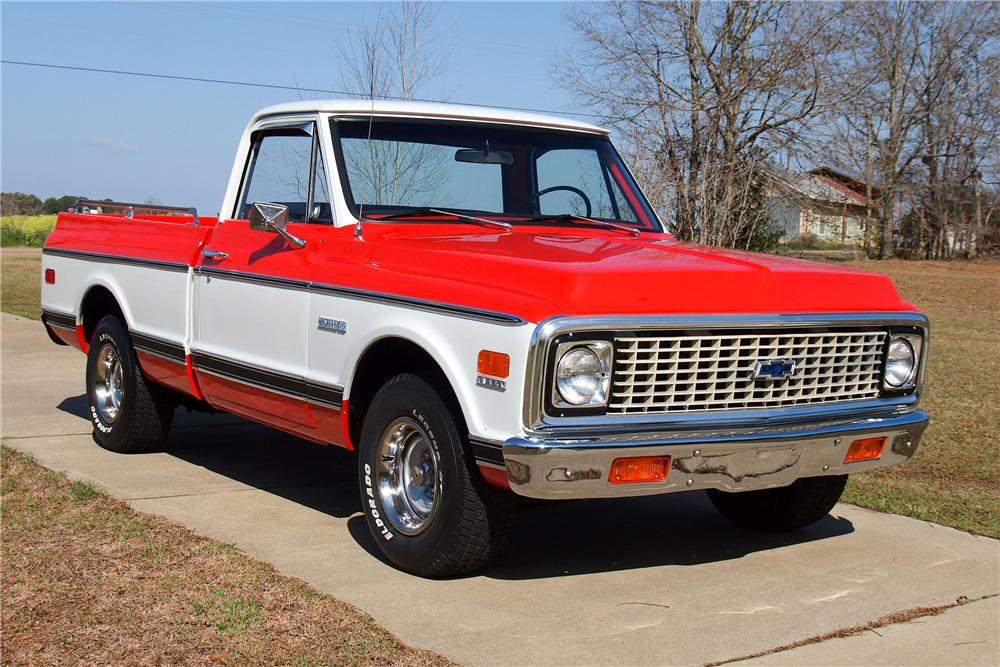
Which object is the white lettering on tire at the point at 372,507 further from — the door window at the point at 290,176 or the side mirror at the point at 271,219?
the door window at the point at 290,176

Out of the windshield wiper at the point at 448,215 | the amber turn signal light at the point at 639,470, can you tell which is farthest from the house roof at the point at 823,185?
the amber turn signal light at the point at 639,470

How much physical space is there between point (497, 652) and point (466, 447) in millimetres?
847

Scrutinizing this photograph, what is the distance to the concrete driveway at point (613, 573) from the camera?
13.7ft

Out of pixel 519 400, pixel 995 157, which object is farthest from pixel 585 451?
pixel 995 157

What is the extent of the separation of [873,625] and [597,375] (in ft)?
4.77

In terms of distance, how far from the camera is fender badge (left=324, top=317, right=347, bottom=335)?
5.12 m

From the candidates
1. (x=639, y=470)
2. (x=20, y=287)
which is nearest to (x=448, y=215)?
(x=639, y=470)

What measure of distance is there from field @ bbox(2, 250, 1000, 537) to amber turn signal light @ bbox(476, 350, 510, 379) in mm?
3013

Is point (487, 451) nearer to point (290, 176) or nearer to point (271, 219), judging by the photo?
point (271, 219)

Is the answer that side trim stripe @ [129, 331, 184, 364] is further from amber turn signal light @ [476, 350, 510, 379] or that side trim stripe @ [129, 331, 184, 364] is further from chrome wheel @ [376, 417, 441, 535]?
amber turn signal light @ [476, 350, 510, 379]

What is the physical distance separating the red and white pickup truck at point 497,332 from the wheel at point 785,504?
0.01 meters

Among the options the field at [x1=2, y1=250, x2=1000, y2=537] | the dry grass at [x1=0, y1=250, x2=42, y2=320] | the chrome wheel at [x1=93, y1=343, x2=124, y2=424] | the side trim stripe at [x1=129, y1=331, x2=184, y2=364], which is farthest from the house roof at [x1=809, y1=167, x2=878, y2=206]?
the side trim stripe at [x1=129, y1=331, x2=184, y2=364]

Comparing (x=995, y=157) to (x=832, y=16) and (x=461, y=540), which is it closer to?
(x=832, y=16)

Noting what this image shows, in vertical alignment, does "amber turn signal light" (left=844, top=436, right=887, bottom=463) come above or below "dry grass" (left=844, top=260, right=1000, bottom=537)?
above
